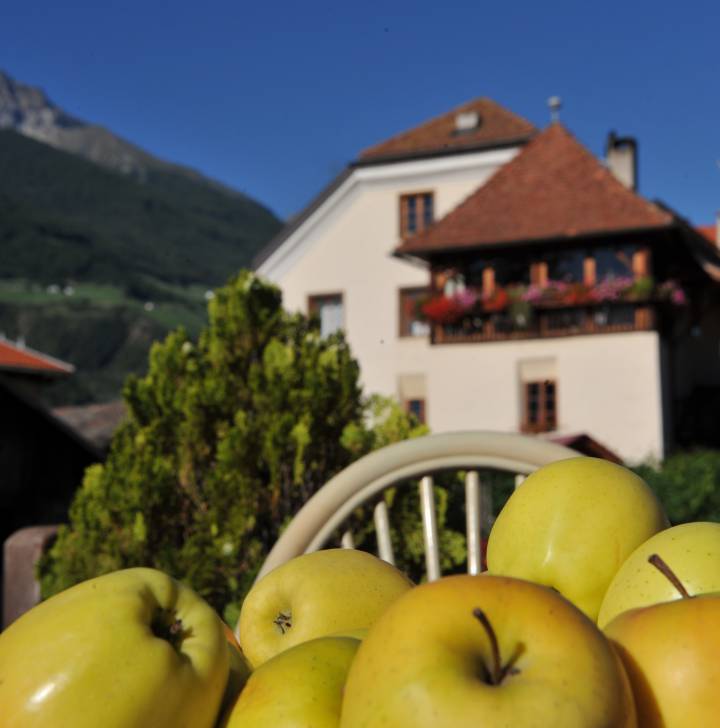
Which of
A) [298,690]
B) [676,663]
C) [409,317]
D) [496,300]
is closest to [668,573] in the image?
[676,663]

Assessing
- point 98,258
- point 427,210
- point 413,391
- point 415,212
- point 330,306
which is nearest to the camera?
point 413,391

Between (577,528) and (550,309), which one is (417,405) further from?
(577,528)

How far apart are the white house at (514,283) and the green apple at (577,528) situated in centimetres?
1889

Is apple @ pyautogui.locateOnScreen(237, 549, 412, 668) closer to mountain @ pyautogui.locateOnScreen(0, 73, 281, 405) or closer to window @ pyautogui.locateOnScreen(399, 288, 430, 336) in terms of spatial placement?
window @ pyautogui.locateOnScreen(399, 288, 430, 336)

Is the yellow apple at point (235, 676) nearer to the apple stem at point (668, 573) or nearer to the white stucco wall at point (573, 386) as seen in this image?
the apple stem at point (668, 573)

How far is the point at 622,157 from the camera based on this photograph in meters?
23.8

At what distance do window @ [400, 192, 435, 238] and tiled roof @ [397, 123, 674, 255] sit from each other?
108 inches

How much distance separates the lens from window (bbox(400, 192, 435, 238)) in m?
25.3

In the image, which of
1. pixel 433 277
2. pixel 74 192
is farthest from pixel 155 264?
pixel 433 277

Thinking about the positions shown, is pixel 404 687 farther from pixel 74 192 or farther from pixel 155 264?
pixel 74 192

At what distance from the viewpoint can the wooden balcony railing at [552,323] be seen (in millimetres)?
19938

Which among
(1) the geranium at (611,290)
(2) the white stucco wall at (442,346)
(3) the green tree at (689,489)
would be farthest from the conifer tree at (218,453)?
(1) the geranium at (611,290)

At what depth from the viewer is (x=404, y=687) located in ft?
2.62

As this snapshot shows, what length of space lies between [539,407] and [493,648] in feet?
68.2
